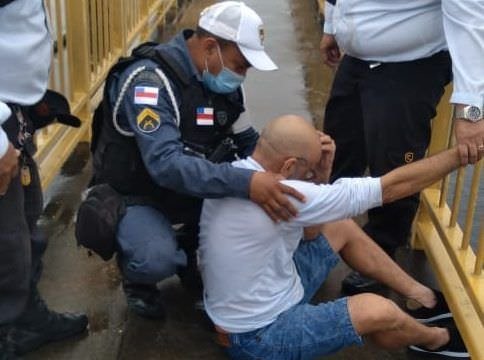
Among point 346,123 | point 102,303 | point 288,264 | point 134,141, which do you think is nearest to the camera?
point 288,264

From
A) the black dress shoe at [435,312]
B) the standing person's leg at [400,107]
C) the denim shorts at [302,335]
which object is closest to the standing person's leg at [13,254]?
the denim shorts at [302,335]

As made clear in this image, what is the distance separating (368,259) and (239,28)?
100 centimetres

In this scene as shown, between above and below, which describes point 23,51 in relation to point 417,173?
above

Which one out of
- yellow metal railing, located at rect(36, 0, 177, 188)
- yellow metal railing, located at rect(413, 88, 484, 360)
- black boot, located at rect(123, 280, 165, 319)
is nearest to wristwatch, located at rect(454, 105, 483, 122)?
yellow metal railing, located at rect(413, 88, 484, 360)

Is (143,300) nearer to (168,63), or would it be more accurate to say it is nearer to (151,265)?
(151,265)

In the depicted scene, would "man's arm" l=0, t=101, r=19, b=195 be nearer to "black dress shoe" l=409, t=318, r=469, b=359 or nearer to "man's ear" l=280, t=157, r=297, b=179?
"man's ear" l=280, t=157, r=297, b=179

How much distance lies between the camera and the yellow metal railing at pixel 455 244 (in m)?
2.79

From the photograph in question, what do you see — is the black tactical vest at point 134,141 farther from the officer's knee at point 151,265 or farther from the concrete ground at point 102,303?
the concrete ground at point 102,303

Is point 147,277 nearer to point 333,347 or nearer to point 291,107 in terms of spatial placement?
point 333,347

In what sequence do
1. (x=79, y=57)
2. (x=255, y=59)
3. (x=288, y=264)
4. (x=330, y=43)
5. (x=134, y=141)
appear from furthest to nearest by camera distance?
Answer: (x=79, y=57)
(x=330, y=43)
(x=134, y=141)
(x=255, y=59)
(x=288, y=264)

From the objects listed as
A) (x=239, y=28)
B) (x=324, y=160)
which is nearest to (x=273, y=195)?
(x=324, y=160)

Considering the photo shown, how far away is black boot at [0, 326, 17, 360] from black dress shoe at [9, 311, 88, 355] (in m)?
0.03

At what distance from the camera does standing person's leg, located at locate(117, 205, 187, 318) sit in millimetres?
2965

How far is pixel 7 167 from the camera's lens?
223 centimetres
